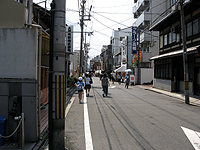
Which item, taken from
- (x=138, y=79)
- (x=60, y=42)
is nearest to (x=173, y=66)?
(x=138, y=79)

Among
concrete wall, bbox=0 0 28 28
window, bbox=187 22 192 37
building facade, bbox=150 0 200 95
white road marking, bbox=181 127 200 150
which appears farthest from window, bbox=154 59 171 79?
concrete wall, bbox=0 0 28 28

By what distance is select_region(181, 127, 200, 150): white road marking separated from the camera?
204 inches

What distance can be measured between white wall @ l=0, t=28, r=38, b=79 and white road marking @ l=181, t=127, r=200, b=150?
4.73m

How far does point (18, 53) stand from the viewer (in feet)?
17.3

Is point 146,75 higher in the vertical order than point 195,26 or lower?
lower

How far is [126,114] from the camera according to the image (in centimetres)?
872

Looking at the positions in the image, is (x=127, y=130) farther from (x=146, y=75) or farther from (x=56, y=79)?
(x=146, y=75)

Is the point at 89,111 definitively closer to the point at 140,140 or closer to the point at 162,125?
the point at 162,125

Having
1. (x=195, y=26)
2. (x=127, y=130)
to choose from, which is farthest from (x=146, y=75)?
(x=127, y=130)

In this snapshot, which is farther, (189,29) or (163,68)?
(163,68)

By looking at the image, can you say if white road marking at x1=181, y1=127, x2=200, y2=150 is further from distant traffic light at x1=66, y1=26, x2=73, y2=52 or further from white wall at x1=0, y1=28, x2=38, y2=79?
distant traffic light at x1=66, y1=26, x2=73, y2=52

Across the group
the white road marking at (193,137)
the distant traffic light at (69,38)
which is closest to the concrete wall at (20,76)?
the white road marking at (193,137)

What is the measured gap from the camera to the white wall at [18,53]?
5234mm

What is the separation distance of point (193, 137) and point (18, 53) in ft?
18.6
